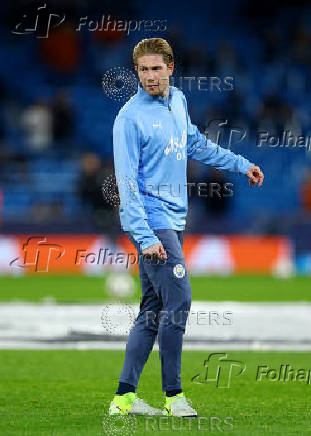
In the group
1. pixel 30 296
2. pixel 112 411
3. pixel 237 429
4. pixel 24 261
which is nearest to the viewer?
pixel 237 429

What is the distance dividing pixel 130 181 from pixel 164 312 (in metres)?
0.85

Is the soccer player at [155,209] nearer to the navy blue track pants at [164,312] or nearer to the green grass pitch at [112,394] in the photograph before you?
the navy blue track pants at [164,312]

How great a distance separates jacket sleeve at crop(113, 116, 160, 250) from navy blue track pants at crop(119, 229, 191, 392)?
0.61 feet

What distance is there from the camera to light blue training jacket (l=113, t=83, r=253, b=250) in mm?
6938

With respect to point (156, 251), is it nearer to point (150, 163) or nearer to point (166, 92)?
point (150, 163)

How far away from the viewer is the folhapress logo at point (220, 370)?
30.0 ft

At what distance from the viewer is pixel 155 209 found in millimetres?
7133

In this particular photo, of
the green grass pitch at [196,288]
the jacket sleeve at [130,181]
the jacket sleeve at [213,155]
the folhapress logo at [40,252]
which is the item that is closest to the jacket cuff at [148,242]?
the jacket sleeve at [130,181]

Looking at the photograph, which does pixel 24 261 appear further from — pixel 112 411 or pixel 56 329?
pixel 112 411

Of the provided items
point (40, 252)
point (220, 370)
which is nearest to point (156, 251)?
point (220, 370)

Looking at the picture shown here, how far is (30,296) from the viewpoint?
672 inches

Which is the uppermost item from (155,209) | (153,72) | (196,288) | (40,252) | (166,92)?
(153,72)

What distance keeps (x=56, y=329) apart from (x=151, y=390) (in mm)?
4108

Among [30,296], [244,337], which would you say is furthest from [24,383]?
[30,296]
